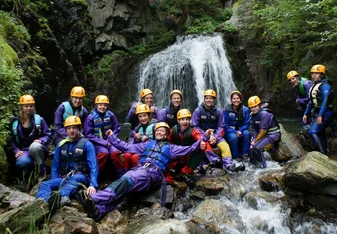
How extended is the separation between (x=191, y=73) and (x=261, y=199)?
37.6ft

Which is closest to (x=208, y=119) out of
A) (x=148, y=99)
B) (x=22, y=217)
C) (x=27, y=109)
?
(x=148, y=99)

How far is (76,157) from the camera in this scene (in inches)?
193

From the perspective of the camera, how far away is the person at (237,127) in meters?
6.84

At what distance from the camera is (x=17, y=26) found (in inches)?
316

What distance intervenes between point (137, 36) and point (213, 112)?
50.5 feet

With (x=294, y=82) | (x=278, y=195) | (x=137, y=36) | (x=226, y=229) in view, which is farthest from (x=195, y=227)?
(x=137, y=36)

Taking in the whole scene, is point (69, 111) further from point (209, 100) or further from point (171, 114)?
point (209, 100)

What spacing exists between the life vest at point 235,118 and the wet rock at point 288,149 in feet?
4.20

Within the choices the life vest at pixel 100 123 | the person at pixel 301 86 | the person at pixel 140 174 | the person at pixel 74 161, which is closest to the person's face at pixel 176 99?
the person at pixel 140 174

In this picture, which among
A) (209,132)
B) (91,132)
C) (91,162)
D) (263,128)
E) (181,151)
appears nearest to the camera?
(91,162)

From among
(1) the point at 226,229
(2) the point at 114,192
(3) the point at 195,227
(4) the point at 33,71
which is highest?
(4) the point at 33,71

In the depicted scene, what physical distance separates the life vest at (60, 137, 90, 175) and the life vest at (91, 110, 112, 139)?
3.33ft

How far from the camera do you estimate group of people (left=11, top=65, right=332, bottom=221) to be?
15.5 feet

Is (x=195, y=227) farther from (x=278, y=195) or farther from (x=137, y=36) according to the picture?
(x=137, y=36)
